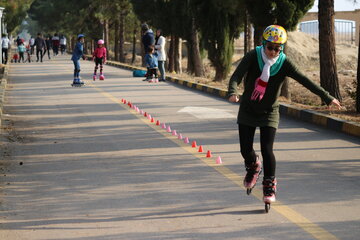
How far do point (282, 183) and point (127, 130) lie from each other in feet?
17.6

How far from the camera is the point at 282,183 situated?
846 cm

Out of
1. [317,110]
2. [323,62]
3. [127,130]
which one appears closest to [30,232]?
[127,130]

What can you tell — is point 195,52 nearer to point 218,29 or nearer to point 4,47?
point 218,29

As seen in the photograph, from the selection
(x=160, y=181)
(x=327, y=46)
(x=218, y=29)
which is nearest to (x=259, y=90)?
(x=160, y=181)

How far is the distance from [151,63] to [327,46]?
32.6 feet

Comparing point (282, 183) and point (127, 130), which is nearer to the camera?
point (282, 183)

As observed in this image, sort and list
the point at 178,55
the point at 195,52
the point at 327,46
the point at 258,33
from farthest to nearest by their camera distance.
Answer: the point at 178,55
the point at 195,52
the point at 258,33
the point at 327,46

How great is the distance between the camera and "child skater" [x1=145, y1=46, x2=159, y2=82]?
26.8 metres

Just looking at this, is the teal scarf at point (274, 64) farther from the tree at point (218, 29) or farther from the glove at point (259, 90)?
the tree at point (218, 29)

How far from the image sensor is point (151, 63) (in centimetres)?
2698

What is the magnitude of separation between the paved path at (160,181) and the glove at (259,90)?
1013 millimetres

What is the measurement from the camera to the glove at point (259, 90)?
714 cm

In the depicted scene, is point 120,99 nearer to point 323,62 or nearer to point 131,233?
point 323,62

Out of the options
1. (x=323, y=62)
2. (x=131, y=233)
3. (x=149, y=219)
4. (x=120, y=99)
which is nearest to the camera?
(x=131, y=233)
